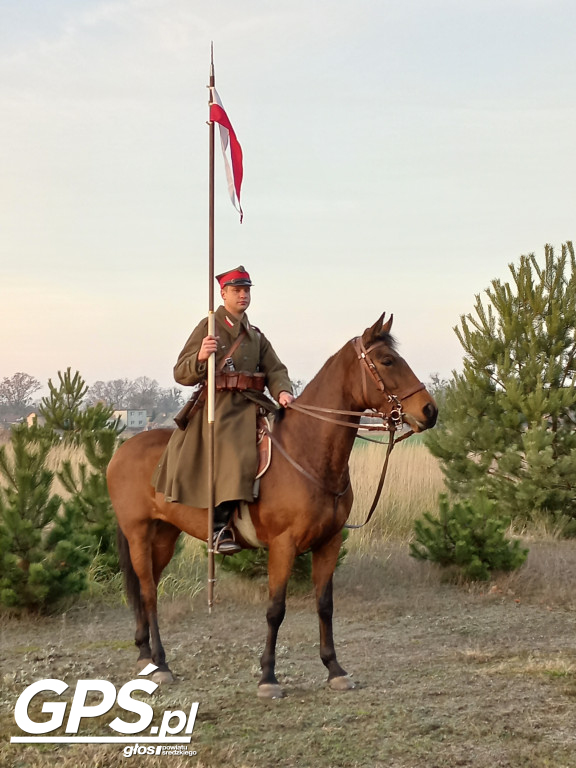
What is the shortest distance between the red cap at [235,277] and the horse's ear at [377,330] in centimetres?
107

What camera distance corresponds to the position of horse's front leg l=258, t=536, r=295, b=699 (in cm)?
558

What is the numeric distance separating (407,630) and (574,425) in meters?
6.26

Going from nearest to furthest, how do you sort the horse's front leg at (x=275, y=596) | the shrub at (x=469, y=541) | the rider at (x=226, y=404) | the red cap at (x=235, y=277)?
the horse's front leg at (x=275, y=596) → the rider at (x=226, y=404) → the red cap at (x=235, y=277) → the shrub at (x=469, y=541)

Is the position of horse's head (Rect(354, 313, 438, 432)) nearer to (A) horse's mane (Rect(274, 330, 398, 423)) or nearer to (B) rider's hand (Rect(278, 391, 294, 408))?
(A) horse's mane (Rect(274, 330, 398, 423))

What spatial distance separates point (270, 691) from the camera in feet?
18.1

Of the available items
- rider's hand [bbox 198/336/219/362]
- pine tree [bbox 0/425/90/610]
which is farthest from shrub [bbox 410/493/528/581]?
rider's hand [bbox 198/336/219/362]

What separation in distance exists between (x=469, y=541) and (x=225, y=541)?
13.8ft

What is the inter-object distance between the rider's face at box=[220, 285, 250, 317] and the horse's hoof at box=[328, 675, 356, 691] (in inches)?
102

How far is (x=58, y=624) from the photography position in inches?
312

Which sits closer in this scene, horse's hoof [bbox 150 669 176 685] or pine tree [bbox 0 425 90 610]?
horse's hoof [bbox 150 669 176 685]

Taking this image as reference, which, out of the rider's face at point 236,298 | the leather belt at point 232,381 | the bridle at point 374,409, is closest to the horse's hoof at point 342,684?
the bridle at point 374,409

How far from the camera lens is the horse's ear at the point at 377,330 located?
18.1ft

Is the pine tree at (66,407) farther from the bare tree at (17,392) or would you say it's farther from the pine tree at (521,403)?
the bare tree at (17,392)

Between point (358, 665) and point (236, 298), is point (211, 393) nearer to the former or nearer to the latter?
point (236, 298)
